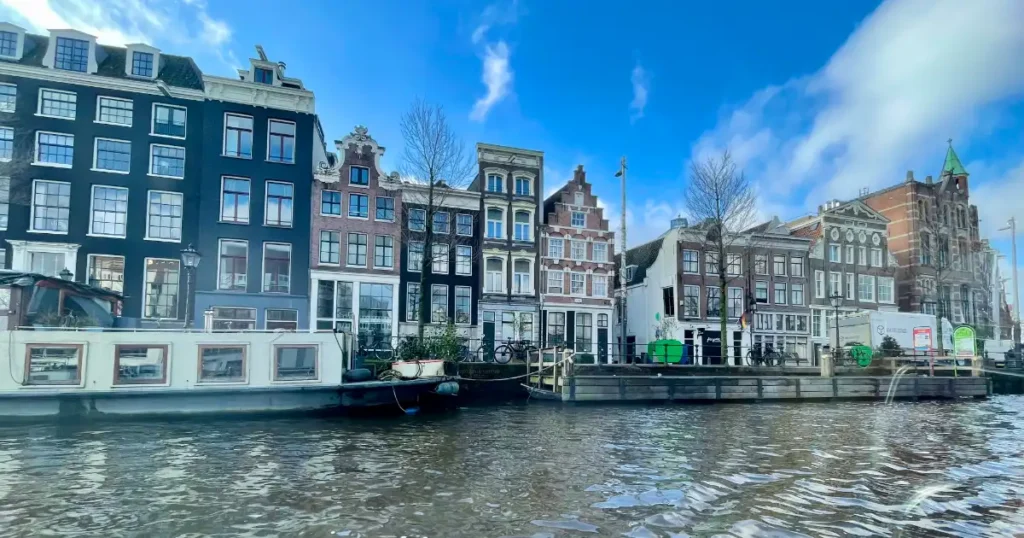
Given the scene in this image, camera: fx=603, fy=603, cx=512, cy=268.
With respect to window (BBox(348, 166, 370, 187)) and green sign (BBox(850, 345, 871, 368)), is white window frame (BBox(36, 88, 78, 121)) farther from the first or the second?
green sign (BBox(850, 345, 871, 368))

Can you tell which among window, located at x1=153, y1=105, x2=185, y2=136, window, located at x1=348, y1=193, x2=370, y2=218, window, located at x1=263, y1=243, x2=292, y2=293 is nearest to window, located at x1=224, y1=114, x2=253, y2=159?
window, located at x1=153, y1=105, x2=185, y2=136

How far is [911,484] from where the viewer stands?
32.7 feet

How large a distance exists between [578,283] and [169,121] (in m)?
25.0

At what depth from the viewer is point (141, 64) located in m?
32.1

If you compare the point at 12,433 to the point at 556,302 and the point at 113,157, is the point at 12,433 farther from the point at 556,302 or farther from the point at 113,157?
the point at 556,302

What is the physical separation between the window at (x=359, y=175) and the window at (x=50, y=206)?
44.8ft

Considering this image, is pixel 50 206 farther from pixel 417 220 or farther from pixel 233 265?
pixel 417 220

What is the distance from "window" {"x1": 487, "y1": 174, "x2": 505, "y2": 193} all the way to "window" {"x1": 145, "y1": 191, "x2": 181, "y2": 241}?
17.1 m

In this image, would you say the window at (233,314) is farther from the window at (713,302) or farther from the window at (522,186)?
the window at (713,302)

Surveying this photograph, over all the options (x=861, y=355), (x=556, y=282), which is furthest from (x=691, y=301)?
(x=861, y=355)

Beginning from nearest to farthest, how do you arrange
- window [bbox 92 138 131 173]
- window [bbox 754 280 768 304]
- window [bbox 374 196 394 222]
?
window [bbox 92 138 131 173], window [bbox 374 196 394 222], window [bbox 754 280 768 304]

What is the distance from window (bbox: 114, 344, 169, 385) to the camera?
55.6ft

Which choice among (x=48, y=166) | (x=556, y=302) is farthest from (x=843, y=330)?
(x=48, y=166)

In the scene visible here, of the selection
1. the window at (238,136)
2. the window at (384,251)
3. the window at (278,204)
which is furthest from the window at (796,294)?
the window at (238,136)
